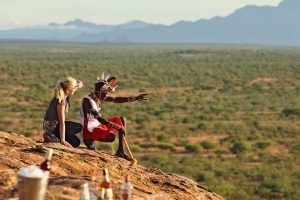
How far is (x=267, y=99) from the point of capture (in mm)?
45250

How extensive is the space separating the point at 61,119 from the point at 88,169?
1153 mm

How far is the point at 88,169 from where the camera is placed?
25.9 feet

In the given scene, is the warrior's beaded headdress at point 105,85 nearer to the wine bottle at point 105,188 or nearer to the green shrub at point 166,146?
the wine bottle at point 105,188

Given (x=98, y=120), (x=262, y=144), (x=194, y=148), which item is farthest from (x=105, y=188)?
(x=262, y=144)

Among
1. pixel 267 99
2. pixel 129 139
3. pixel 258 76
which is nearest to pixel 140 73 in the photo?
pixel 258 76

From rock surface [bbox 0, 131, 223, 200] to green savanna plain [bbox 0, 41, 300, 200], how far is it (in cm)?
838

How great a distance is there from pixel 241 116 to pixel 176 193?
2793cm

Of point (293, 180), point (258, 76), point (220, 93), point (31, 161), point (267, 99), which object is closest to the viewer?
point (31, 161)

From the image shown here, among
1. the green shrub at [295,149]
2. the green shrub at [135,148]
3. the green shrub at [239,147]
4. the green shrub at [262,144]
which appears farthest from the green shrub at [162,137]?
the green shrub at [295,149]

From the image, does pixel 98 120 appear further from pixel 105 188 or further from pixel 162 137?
pixel 162 137

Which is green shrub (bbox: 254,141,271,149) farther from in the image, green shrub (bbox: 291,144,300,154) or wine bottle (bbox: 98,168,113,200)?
wine bottle (bbox: 98,168,113,200)

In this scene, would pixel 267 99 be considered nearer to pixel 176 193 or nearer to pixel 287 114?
pixel 287 114

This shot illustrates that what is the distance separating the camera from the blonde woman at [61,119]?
340 inches

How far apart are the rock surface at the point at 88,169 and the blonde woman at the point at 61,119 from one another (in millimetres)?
313
